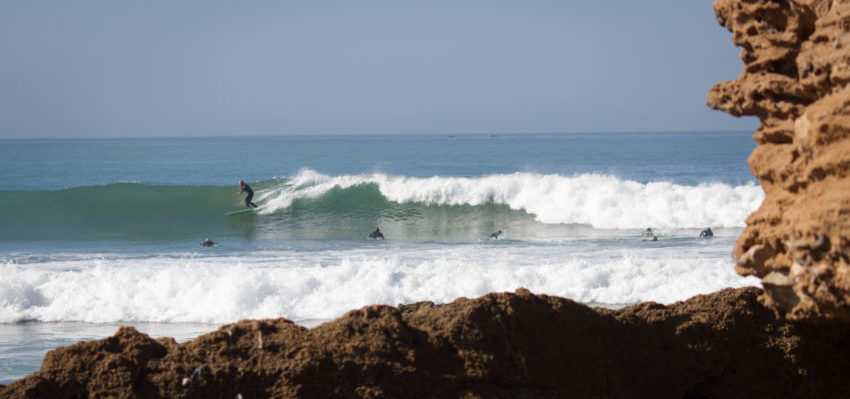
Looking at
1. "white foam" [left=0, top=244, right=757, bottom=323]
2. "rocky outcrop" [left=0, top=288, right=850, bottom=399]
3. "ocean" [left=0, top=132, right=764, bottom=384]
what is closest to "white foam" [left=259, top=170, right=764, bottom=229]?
"ocean" [left=0, top=132, right=764, bottom=384]

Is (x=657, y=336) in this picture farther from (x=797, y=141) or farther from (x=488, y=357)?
(x=797, y=141)

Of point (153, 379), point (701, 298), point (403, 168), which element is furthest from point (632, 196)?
point (403, 168)

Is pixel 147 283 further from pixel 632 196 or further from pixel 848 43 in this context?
pixel 632 196

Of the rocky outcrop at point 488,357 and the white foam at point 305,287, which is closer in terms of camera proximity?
the rocky outcrop at point 488,357

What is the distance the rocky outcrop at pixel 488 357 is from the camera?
325 centimetres

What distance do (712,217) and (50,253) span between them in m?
14.8

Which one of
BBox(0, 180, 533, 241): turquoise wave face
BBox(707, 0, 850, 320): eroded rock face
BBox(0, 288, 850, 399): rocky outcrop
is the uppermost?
BBox(707, 0, 850, 320): eroded rock face

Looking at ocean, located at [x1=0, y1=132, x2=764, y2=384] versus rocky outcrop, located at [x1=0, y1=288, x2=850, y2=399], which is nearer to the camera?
rocky outcrop, located at [x1=0, y1=288, x2=850, y2=399]

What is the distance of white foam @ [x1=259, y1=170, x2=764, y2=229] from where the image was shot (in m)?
19.1

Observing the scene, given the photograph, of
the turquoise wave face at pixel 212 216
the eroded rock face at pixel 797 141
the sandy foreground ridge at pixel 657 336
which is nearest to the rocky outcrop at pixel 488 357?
the sandy foreground ridge at pixel 657 336

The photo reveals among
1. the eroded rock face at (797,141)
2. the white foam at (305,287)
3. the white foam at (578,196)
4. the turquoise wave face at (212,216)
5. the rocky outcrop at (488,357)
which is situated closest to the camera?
the eroded rock face at (797,141)

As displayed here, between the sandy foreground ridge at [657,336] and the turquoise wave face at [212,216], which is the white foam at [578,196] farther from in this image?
the sandy foreground ridge at [657,336]

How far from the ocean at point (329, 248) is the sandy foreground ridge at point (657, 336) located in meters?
3.12

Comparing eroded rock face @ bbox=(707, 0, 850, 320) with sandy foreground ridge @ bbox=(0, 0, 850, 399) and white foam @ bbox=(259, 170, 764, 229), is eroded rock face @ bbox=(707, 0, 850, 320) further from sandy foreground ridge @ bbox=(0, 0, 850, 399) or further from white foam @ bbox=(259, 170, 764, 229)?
white foam @ bbox=(259, 170, 764, 229)
